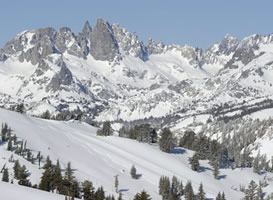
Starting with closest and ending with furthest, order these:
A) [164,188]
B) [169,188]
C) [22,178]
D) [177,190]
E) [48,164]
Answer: [22,178], [48,164], [164,188], [169,188], [177,190]

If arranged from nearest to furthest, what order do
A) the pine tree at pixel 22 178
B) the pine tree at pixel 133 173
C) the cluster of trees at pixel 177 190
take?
the pine tree at pixel 22 178 < the cluster of trees at pixel 177 190 < the pine tree at pixel 133 173

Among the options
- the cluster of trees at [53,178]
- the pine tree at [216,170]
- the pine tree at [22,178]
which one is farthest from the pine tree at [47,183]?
the pine tree at [216,170]

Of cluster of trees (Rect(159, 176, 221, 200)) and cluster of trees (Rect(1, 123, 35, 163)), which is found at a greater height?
cluster of trees (Rect(1, 123, 35, 163))

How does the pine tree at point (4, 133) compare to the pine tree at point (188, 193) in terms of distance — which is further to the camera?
the pine tree at point (4, 133)

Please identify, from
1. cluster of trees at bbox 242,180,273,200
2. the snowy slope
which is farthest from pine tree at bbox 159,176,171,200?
the snowy slope

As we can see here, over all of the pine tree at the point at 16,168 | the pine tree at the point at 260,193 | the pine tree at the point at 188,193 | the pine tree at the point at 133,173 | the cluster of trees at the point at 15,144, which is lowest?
the pine tree at the point at 260,193

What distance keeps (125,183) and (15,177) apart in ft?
132

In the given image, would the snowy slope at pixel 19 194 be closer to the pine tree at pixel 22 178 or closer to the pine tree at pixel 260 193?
the pine tree at pixel 22 178

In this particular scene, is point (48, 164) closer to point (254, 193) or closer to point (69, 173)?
point (69, 173)

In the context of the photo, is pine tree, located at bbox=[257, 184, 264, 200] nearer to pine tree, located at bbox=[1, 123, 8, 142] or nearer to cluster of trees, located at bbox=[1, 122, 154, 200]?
cluster of trees, located at bbox=[1, 122, 154, 200]

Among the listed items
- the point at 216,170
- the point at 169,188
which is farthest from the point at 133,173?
the point at 216,170

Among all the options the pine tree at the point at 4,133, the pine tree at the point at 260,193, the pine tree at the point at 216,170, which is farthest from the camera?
the pine tree at the point at 216,170

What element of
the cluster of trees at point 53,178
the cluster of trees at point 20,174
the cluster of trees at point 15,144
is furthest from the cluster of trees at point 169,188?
the cluster of trees at point 20,174

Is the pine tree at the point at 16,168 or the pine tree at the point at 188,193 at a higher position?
the pine tree at the point at 16,168
